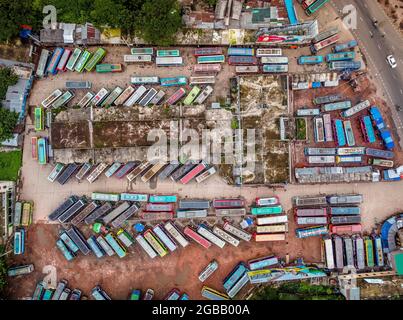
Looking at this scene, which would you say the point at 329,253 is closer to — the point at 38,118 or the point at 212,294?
the point at 212,294

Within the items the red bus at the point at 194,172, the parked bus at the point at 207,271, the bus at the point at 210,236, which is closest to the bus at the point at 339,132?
the red bus at the point at 194,172

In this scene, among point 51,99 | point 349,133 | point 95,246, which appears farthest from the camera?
point 349,133

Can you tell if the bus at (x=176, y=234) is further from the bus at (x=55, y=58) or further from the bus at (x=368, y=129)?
the bus at (x=368, y=129)

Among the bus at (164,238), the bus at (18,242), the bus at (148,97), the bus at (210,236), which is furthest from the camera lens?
the bus at (148,97)

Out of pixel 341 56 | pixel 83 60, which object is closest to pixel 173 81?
pixel 83 60

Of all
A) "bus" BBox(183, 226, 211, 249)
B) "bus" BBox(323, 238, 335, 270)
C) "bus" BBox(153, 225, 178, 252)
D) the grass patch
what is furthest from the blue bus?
the grass patch

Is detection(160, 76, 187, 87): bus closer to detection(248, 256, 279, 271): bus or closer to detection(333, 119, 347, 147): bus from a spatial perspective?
detection(333, 119, 347, 147): bus
